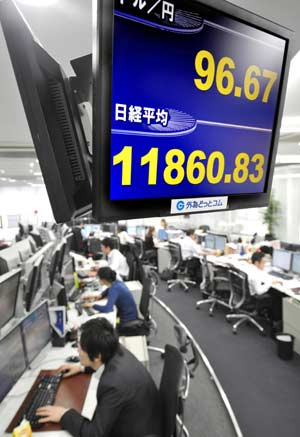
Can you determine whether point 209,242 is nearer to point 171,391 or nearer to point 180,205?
point 171,391

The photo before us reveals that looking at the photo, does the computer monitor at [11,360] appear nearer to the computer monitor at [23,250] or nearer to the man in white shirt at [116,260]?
the computer monitor at [23,250]

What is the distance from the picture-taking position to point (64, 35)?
178cm

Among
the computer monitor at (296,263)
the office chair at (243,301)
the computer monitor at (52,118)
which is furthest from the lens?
the computer monitor at (296,263)

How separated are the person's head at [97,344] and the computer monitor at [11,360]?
0.40 meters

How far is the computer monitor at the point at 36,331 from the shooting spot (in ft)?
6.75

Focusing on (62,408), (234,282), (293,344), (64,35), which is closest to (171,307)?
(234,282)

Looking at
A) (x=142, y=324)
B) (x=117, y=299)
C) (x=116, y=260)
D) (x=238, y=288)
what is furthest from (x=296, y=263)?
(x=117, y=299)

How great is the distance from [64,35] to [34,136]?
1400mm

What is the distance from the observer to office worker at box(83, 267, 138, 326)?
3.38m

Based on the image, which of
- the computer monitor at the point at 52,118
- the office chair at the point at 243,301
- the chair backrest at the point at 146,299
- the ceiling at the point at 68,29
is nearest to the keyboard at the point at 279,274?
the office chair at the point at 243,301

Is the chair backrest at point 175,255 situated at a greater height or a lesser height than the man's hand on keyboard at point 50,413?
lesser

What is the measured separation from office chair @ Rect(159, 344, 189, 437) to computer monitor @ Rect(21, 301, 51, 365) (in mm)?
957

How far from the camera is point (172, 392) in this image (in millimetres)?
1784

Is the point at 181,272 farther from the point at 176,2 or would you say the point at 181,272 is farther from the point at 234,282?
the point at 176,2
